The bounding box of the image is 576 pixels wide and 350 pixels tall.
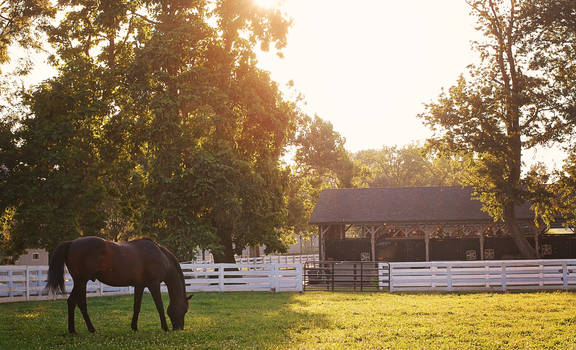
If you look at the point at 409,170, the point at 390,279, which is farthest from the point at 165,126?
the point at 409,170

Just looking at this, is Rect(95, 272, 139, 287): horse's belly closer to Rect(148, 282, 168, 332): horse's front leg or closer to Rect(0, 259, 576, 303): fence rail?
Rect(148, 282, 168, 332): horse's front leg

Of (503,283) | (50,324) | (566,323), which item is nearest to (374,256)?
(503,283)

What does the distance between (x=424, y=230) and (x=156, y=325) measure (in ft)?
81.5

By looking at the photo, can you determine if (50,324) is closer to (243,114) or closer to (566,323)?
(566,323)

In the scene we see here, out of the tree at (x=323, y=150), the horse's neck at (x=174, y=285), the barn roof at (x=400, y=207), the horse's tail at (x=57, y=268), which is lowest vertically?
the horse's neck at (x=174, y=285)

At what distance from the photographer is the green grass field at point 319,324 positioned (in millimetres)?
10297

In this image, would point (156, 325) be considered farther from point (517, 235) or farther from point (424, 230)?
point (424, 230)

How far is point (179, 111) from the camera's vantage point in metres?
27.2

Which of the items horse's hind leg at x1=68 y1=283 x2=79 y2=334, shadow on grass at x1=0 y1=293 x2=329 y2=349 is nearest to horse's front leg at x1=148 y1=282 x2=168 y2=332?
shadow on grass at x1=0 y1=293 x2=329 y2=349

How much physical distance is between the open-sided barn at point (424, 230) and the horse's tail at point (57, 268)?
2605 cm

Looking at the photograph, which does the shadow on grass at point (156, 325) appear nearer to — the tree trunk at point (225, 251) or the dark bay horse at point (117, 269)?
the dark bay horse at point (117, 269)

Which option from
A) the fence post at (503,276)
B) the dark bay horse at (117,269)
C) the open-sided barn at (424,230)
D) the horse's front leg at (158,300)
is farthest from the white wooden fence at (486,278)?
the horse's front leg at (158,300)

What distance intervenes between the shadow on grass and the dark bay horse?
57 centimetres

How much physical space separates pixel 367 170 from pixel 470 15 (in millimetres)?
33557
